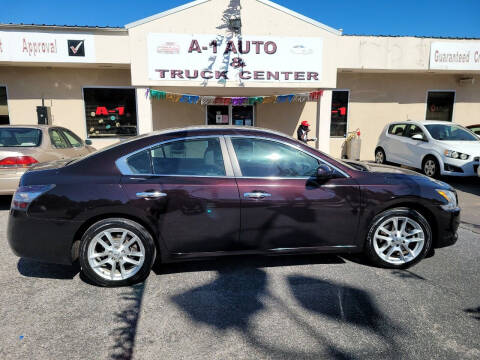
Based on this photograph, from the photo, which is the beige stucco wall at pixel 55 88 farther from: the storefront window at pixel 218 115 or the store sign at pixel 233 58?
the storefront window at pixel 218 115

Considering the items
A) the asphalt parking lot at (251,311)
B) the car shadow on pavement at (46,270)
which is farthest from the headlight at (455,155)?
the car shadow on pavement at (46,270)

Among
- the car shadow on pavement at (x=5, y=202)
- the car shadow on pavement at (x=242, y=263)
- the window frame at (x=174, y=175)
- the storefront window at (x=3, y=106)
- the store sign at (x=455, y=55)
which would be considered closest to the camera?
the window frame at (x=174, y=175)

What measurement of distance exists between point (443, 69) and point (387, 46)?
84.8 inches

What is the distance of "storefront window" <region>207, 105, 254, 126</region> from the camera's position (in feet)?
40.3

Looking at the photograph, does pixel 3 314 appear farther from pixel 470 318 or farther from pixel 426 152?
pixel 426 152

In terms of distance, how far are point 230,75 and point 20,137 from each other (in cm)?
555

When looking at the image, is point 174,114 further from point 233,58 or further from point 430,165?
point 430,165

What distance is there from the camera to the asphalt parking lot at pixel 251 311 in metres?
2.36

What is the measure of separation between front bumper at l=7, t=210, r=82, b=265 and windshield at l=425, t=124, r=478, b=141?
9001 millimetres

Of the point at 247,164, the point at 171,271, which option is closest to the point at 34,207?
the point at 171,271

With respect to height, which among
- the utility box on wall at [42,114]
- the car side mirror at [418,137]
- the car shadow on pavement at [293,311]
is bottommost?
the car shadow on pavement at [293,311]

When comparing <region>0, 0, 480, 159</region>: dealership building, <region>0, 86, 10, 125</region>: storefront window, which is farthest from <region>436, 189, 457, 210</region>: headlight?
<region>0, 86, 10, 125</region>: storefront window

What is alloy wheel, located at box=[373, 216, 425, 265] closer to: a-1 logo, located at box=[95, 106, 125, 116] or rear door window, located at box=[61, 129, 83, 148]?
rear door window, located at box=[61, 129, 83, 148]

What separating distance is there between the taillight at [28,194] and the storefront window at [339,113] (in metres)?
11.1
